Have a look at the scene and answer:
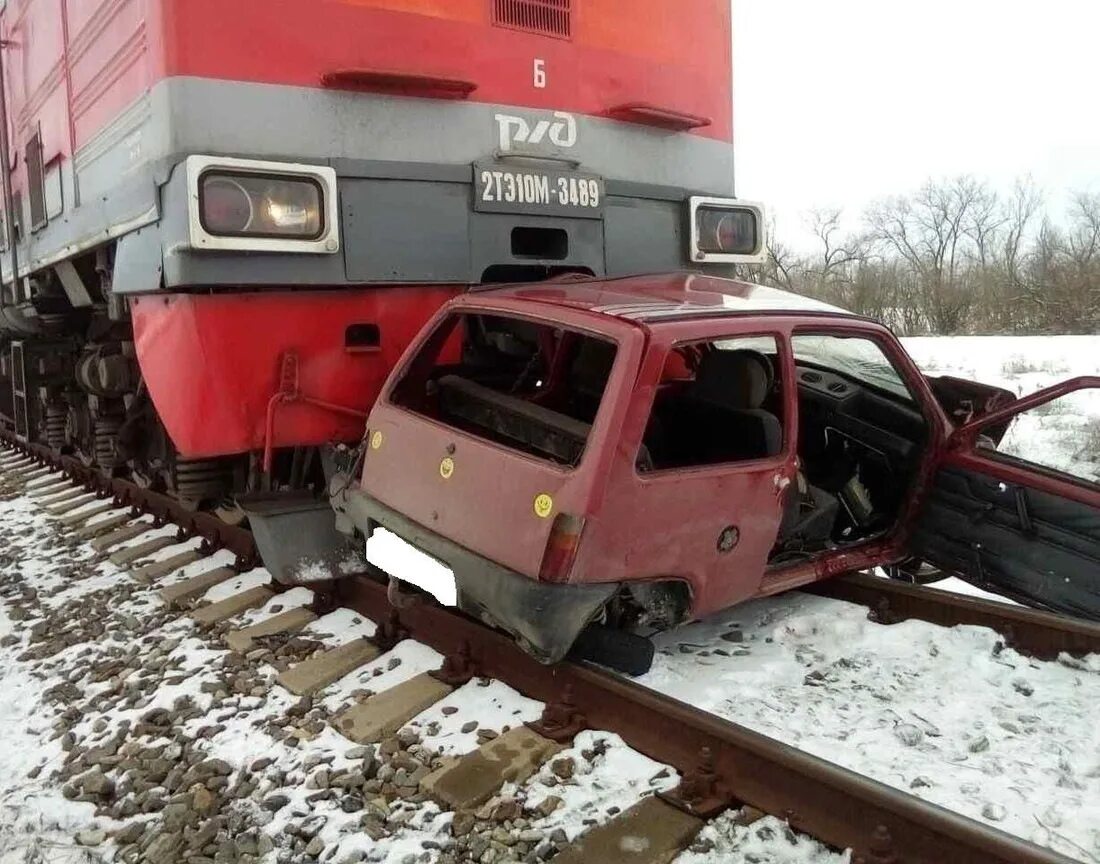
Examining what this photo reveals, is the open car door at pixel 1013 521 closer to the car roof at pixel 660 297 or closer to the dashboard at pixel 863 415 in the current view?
the dashboard at pixel 863 415

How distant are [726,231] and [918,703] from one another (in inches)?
114

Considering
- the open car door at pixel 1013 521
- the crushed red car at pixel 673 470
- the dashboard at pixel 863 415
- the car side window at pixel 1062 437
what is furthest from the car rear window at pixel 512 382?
the car side window at pixel 1062 437

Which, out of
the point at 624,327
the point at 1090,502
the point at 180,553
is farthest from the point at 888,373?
the point at 180,553

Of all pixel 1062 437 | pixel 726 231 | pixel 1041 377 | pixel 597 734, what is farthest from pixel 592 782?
pixel 1041 377

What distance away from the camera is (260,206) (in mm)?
3738

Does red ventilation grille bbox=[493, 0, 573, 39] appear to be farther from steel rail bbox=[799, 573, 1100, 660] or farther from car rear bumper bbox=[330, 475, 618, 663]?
steel rail bbox=[799, 573, 1100, 660]

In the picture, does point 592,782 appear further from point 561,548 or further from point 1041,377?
point 1041,377

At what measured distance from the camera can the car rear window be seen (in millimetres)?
3859

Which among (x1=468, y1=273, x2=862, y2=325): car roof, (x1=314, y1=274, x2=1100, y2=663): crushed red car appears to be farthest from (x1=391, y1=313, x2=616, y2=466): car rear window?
(x1=468, y1=273, x2=862, y2=325): car roof

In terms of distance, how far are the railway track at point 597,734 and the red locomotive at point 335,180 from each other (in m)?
0.73

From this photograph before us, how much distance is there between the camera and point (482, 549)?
3.28m

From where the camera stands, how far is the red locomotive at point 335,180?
3777 mm

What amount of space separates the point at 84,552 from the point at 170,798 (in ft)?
10.8

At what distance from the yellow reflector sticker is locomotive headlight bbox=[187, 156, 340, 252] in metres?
1.48
